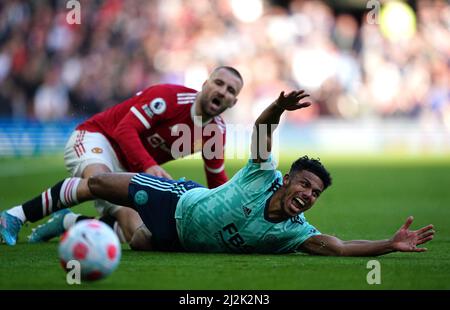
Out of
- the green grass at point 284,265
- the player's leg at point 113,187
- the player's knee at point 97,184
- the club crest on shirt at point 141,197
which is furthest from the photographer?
the player's knee at point 97,184

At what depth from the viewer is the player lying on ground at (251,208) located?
783 cm

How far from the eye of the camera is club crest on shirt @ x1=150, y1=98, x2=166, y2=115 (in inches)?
397

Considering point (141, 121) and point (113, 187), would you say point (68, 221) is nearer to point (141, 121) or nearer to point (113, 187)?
point (141, 121)

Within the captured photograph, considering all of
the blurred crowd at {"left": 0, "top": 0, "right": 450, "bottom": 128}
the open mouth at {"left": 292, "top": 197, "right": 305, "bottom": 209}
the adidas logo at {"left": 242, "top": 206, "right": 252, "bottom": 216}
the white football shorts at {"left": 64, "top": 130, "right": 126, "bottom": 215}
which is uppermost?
the blurred crowd at {"left": 0, "top": 0, "right": 450, "bottom": 128}

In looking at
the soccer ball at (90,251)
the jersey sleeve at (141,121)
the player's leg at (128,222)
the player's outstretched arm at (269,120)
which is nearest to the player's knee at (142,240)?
the player's leg at (128,222)

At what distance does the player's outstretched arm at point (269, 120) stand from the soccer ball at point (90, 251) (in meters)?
1.56

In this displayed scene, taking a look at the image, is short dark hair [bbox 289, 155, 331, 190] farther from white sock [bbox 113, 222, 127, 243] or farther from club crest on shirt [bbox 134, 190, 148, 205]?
white sock [bbox 113, 222, 127, 243]

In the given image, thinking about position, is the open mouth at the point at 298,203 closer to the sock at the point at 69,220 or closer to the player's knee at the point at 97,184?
the player's knee at the point at 97,184

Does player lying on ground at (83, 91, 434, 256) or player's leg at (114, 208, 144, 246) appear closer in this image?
player lying on ground at (83, 91, 434, 256)

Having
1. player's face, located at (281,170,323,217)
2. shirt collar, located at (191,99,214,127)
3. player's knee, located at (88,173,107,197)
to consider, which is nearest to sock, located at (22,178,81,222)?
player's knee, located at (88,173,107,197)

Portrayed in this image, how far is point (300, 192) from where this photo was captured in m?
7.79

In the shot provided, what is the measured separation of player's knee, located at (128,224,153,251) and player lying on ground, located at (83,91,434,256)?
28 mm

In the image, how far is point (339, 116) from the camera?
27781 millimetres
